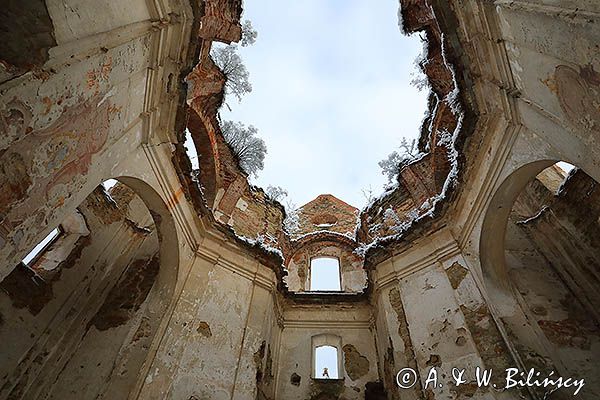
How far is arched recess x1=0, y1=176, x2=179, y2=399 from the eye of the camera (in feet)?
22.5

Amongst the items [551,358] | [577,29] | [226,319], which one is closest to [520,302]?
[551,358]

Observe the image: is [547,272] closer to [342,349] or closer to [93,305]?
[342,349]

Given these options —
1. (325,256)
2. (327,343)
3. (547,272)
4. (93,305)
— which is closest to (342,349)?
(327,343)

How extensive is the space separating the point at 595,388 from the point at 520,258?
9.42ft

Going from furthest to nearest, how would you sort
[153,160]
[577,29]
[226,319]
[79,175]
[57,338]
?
[226,319], [57,338], [153,160], [79,175], [577,29]

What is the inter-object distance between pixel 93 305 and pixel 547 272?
32.5 ft

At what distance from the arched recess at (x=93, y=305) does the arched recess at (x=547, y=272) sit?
21.5 ft

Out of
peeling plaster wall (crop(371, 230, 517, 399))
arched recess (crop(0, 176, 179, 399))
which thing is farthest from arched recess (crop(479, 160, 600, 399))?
arched recess (crop(0, 176, 179, 399))

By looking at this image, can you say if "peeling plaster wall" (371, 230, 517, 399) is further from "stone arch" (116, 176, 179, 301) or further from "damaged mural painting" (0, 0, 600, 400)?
"stone arch" (116, 176, 179, 301)

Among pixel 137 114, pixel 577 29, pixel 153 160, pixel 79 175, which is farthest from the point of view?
pixel 153 160

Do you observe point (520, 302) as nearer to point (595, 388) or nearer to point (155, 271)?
point (595, 388)

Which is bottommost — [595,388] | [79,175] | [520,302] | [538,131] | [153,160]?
[595,388]

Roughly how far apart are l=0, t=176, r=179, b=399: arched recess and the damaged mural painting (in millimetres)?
34

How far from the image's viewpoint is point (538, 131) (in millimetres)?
5375
